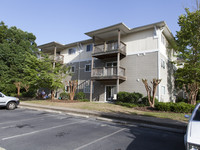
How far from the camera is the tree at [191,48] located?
1576 cm

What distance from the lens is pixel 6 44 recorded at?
2580cm

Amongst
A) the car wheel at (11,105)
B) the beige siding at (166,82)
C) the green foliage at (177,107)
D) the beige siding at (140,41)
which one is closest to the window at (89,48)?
the beige siding at (140,41)

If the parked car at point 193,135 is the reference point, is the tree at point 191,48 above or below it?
above

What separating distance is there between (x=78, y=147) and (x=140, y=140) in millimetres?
2102

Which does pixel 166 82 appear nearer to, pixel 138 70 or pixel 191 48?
pixel 138 70

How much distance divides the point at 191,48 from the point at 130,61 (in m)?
6.92

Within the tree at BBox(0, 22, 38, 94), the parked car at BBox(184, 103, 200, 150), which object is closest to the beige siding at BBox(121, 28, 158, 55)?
the parked car at BBox(184, 103, 200, 150)

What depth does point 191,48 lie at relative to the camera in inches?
656

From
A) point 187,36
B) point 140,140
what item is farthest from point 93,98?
point 140,140

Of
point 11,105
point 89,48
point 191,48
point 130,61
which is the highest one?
point 89,48

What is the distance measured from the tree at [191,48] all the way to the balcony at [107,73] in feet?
22.1

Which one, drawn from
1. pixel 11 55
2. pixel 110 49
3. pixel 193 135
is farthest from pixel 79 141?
pixel 11 55

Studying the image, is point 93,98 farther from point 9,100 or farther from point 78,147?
point 78,147

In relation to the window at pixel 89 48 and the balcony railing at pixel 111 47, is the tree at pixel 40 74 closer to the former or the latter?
the balcony railing at pixel 111 47
